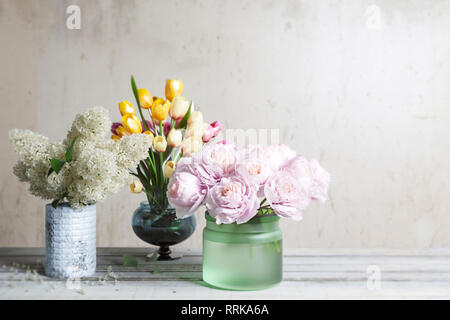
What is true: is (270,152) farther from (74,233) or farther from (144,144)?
(74,233)

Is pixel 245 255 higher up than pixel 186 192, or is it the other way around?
pixel 186 192

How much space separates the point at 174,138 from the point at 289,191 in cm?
31

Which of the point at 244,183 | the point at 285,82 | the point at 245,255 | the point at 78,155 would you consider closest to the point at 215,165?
the point at 244,183

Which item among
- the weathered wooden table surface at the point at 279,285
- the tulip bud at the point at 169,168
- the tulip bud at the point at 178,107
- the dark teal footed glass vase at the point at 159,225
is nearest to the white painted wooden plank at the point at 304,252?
the weathered wooden table surface at the point at 279,285

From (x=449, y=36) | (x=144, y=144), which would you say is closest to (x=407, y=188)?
(x=449, y=36)

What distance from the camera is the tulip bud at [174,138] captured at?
1057 millimetres

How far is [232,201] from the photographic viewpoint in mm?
834

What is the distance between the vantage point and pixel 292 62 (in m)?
2.40

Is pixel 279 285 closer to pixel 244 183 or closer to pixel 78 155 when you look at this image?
pixel 244 183

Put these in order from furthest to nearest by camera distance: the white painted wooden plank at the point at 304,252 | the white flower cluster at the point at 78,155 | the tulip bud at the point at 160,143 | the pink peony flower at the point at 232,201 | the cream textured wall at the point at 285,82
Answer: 1. the cream textured wall at the point at 285,82
2. the white painted wooden plank at the point at 304,252
3. the tulip bud at the point at 160,143
4. the white flower cluster at the point at 78,155
5. the pink peony flower at the point at 232,201

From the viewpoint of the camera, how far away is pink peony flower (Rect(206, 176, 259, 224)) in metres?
0.84

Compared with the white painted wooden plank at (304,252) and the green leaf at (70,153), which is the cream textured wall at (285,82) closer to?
the white painted wooden plank at (304,252)

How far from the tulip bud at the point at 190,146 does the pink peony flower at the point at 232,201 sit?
0.71ft

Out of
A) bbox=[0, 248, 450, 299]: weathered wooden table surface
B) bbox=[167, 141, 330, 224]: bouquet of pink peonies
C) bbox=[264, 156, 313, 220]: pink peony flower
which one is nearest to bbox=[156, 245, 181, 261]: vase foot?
bbox=[0, 248, 450, 299]: weathered wooden table surface
